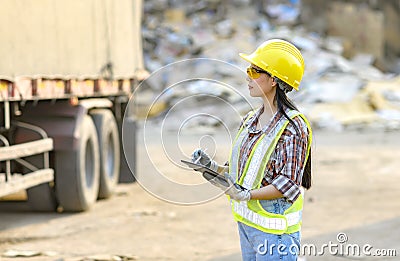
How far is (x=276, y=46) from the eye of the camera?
13.4 feet

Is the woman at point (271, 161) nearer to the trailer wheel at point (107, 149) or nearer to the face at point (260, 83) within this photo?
the face at point (260, 83)

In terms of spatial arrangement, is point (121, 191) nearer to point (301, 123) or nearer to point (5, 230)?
point (5, 230)

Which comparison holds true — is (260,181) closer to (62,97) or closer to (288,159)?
→ (288,159)

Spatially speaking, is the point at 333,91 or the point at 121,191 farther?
the point at 333,91

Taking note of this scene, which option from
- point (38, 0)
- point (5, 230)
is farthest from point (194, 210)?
point (38, 0)

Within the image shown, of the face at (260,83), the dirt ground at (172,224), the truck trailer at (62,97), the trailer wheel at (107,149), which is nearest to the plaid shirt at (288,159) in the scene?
the face at (260,83)

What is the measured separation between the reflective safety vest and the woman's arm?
4 centimetres

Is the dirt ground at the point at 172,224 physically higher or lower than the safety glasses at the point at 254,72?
lower

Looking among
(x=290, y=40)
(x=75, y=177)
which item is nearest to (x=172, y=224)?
(x=75, y=177)

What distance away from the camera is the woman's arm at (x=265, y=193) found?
3.92 metres

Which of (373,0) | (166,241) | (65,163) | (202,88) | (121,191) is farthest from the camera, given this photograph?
(373,0)

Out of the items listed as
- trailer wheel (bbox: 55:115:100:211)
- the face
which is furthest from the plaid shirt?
trailer wheel (bbox: 55:115:100:211)

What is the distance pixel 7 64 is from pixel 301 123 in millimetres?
4206

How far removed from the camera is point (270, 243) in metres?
3.97
